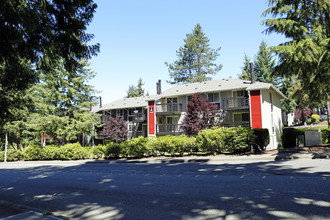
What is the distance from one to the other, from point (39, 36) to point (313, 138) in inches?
869

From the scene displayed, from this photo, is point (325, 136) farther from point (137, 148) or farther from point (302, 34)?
point (137, 148)

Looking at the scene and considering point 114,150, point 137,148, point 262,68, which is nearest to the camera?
point 137,148

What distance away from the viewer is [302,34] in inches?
641

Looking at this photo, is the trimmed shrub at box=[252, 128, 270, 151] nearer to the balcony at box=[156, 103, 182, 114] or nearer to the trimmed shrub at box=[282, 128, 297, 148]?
the trimmed shrub at box=[282, 128, 297, 148]

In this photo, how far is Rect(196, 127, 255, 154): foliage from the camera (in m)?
17.2

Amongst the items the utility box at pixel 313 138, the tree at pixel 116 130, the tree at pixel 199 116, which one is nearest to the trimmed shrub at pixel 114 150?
the tree at pixel 199 116

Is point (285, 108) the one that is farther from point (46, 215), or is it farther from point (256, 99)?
point (46, 215)

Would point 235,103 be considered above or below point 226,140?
above

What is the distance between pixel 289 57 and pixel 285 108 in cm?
5095

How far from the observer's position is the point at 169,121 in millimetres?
34844

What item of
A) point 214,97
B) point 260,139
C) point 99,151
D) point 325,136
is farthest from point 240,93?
point 99,151

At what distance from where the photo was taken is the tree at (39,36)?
18.2 feet

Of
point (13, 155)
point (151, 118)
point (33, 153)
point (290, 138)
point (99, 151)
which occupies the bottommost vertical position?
point (13, 155)

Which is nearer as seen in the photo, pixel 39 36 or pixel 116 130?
pixel 39 36
